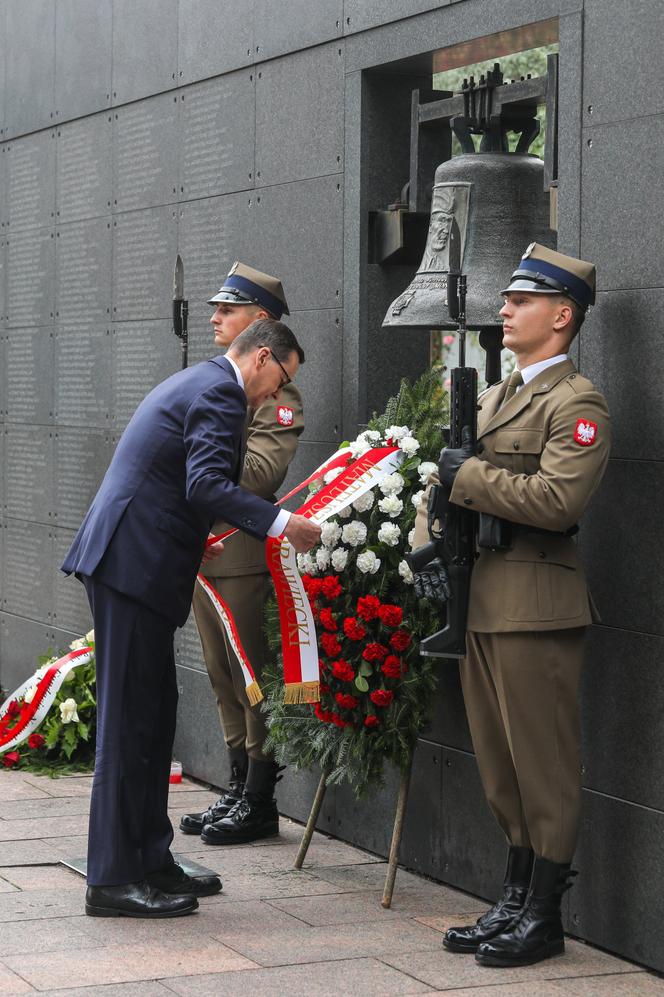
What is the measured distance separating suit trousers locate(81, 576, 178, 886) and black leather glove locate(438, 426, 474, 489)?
3.64ft

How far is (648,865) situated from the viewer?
4.92m

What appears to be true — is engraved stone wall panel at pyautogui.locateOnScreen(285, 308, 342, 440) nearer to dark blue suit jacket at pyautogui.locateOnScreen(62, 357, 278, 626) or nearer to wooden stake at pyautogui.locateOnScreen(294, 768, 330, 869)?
dark blue suit jacket at pyautogui.locateOnScreen(62, 357, 278, 626)

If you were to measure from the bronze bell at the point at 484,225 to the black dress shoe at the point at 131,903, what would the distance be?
210 centimetres

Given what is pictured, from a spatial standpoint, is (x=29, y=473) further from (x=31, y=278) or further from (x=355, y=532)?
(x=355, y=532)

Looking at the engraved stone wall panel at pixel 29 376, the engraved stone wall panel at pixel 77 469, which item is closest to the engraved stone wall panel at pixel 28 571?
the engraved stone wall panel at pixel 77 469

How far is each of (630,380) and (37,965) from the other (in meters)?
2.49

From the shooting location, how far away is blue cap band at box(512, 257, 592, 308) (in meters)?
4.86

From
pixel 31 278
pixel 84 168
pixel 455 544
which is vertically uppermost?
pixel 84 168

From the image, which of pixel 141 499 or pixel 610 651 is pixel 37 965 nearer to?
pixel 141 499

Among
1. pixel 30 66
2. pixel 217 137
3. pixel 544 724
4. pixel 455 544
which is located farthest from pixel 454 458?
pixel 30 66

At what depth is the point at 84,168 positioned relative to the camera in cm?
873

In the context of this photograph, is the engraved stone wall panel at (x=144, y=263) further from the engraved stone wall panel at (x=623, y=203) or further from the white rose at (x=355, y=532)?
the engraved stone wall panel at (x=623, y=203)

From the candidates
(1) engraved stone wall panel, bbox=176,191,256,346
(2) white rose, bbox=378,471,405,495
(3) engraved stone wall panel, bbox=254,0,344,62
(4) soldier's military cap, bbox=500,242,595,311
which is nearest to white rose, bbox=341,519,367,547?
(2) white rose, bbox=378,471,405,495

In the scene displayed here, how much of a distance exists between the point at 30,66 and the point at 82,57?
29.4 inches
